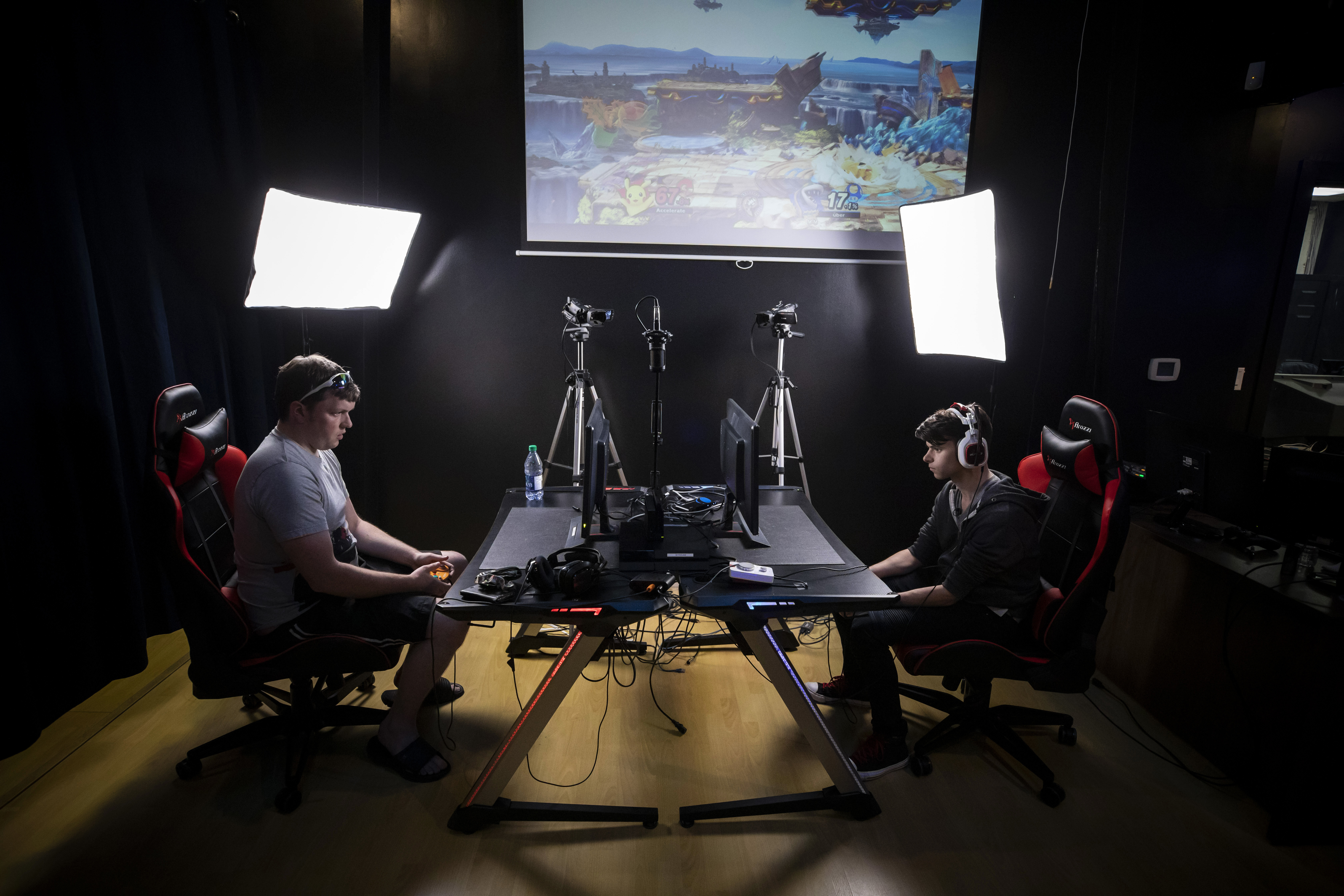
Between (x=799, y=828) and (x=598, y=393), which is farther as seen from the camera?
(x=598, y=393)

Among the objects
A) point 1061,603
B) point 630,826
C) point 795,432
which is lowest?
point 630,826

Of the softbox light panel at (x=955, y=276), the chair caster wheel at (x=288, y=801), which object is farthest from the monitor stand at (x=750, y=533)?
the chair caster wheel at (x=288, y=801)

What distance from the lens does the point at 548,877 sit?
5.93 ft

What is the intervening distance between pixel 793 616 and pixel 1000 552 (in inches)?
27.4

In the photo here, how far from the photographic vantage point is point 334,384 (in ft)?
6.69

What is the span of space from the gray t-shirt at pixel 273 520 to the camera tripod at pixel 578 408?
1078 millimetres

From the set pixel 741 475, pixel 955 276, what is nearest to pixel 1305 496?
pixel 955 276

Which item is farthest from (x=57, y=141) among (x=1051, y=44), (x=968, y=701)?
(x=1051, y=44)

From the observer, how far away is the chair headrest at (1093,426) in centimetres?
200

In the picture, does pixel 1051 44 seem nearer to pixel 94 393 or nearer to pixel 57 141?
pixel 57 141

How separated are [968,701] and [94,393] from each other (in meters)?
3.10

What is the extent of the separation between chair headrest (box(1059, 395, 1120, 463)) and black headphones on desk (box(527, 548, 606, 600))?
4.95 ft

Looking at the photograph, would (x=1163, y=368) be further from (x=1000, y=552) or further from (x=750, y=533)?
(x=750, y=533)

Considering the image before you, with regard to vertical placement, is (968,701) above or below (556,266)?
below
